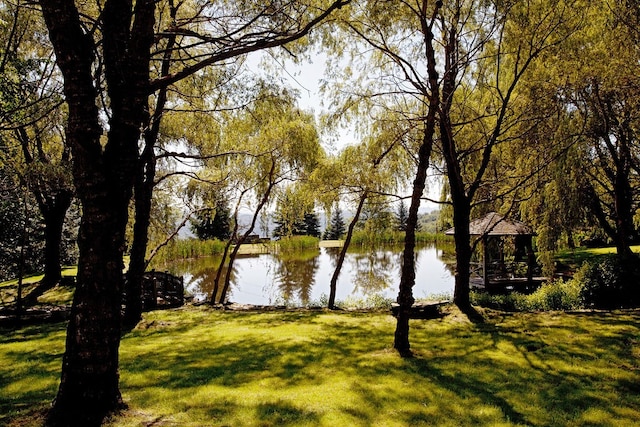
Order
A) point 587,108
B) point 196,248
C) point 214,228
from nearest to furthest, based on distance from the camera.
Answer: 1. point 587,108
2. point 196,248
3. point 214,228

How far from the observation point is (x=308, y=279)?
62.5 feet

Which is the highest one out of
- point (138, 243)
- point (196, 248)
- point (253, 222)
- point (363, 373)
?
point (253, 222)

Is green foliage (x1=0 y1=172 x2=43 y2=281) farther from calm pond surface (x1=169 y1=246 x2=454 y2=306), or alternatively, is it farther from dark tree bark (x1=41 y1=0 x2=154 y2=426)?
dark tree bark (x1=41 y1=0 x2=154 y2=426)

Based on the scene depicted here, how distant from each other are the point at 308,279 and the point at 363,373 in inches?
545

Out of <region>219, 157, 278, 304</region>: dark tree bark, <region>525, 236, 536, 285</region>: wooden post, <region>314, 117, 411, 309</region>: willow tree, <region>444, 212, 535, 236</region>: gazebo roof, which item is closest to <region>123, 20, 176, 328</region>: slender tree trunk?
<region>219, 157, 278, 304</region>: dark tree bark

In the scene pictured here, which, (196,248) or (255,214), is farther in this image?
(196,248)

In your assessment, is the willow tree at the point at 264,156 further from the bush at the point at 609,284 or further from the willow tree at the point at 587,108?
the bush at the point at 609,284

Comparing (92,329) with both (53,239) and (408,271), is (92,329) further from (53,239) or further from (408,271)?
(53,239)

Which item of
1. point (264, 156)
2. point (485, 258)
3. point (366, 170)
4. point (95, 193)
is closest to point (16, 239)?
point (264, 156)

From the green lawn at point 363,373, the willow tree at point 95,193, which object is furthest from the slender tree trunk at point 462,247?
the willow tree at point 95,193

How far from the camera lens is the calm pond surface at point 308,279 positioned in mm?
16109

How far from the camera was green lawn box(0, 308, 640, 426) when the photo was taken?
3.95 m

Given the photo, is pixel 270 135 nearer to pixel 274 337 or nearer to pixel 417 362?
pixel 274 337

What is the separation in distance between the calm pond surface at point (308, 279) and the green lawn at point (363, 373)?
6.31 metres
